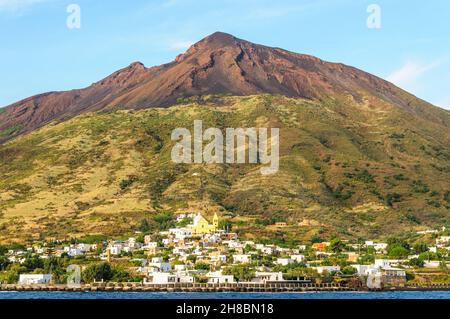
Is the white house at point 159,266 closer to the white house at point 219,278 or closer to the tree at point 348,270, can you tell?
the white house at point 219,278

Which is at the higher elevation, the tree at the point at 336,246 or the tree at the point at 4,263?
the tree at the point at 336,246

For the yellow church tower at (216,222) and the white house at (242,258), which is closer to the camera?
the white house at (242,258)

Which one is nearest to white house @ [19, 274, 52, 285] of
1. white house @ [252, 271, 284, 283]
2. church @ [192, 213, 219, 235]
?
white house @ [252, 271, 284, 283]

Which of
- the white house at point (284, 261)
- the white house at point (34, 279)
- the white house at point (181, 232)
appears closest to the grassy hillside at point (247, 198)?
the white house at point (181, 232)

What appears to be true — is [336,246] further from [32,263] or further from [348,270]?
[32,263]

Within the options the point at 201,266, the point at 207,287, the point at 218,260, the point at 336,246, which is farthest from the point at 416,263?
the point at 207,287
